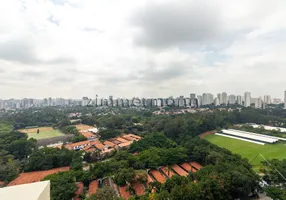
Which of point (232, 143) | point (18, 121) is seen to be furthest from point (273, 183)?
point (18, 121)

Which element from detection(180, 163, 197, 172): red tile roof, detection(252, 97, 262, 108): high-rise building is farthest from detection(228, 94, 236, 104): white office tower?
detection(180, 163, 197, 172): red tile roof

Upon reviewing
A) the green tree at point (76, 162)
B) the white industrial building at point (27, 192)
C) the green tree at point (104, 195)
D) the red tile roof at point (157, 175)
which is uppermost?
the white industrial building at point (27, 192)

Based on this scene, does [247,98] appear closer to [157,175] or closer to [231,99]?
[231,99]

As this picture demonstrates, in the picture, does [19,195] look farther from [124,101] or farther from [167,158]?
[124,101]

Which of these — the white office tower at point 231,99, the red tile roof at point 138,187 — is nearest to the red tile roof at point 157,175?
the red tile roof at point 138,187

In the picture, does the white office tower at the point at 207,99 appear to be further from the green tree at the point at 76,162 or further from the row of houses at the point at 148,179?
the green tree at the point at 76,162

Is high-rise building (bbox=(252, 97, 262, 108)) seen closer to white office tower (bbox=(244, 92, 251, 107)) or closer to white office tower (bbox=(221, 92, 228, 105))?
white office tower (bbox=(244, 92, 251, 107))

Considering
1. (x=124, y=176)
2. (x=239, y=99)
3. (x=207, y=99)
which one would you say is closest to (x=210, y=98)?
(x=207, y=99)

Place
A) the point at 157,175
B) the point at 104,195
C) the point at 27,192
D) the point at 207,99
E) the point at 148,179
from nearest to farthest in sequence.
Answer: the point at 27,192 → the point at 104,195 → the point at 148,179 → the point at 157,175 → the point at 207,99

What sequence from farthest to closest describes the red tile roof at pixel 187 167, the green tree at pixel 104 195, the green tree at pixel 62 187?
1. the red tile roof at pixel 187 167
2. the green tree at pixel 62 187
3. the green tree at pixel 104 195
